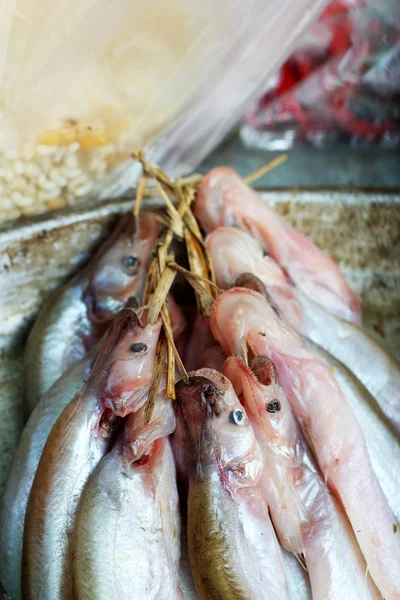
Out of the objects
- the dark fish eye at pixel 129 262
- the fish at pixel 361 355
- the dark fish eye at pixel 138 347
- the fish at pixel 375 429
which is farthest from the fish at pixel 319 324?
the dark fish eye at pixel 138 347

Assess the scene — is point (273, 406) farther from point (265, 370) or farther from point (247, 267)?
point (247, 267)

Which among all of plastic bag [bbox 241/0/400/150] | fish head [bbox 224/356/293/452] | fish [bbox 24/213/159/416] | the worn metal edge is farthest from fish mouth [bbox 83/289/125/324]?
plastic bag [bbox 241/0/400/150]

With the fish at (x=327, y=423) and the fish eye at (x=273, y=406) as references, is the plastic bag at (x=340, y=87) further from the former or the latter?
the fish eye at (x=273, y=406)

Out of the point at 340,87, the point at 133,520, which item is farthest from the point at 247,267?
the point at 340,87

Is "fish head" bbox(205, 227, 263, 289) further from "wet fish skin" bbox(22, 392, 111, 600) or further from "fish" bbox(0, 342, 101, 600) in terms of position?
"wet fish skin" bbox(22, 392, 111, 600)

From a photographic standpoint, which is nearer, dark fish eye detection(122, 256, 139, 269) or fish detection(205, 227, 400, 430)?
fish detection(205, 227, 400, 430)
